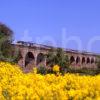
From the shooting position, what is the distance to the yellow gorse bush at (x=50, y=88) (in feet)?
27.8

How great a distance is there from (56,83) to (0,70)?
2521 mm

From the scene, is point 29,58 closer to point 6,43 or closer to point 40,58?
point 40,58

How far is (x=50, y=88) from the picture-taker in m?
8.83

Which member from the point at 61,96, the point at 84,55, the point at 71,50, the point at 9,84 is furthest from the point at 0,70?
the point at 84,55

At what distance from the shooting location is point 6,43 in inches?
2135

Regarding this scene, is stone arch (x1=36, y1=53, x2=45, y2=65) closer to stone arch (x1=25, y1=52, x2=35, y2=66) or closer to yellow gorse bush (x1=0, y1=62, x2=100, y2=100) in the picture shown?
stone arch (x1=25, y1=52, x2=35, y2=66)

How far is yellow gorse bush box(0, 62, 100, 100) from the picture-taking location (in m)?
8.46

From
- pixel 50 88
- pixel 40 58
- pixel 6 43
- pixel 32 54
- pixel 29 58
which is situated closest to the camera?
pixel 50 88

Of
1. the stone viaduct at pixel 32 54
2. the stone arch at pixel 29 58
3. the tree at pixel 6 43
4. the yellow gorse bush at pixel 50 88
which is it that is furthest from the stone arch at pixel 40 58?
the yellow gorse bush at pixel 50 88

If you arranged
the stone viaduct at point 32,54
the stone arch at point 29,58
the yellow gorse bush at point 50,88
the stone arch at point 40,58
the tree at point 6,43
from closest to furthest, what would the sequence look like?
the yellow gorse bush at point 50,88 < the tree at point 6,43 < the stone viaduct at point 32,54 < the stone arch at point 29,58 < the stone arch at point 40,58

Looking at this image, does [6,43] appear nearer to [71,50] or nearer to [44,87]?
[71,50]

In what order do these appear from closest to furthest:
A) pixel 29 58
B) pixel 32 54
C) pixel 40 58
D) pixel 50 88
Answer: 1. pixel 50 88
2. pixel 32 54
3. pixel 29 58
4. pixel 40 58

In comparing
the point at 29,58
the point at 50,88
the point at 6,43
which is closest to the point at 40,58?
the point at 29,58

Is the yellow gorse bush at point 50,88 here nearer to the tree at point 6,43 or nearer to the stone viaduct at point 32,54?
the tree at point 6,43
